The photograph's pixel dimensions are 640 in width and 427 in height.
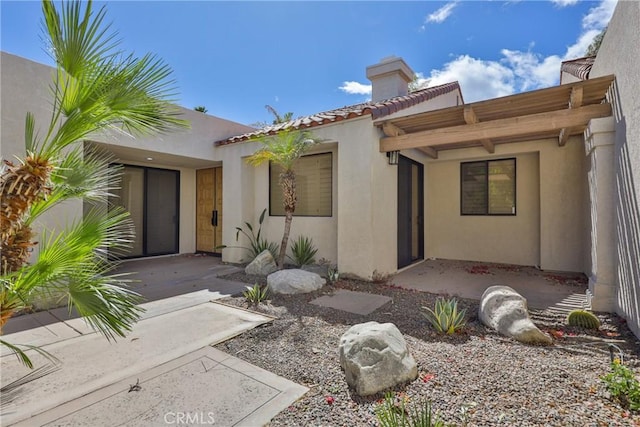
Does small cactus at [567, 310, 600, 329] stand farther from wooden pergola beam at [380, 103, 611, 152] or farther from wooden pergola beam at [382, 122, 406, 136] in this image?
wooden pergola beam at [382, 122, 406, 136]

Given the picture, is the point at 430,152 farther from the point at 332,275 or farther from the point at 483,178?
the point at 332,275

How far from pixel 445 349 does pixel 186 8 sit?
775 centimetres

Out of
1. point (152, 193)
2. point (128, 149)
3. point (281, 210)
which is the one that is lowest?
point (281, 210)

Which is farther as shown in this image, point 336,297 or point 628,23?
point 336,297

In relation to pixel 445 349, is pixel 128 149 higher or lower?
higher

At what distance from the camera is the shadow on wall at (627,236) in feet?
11.7

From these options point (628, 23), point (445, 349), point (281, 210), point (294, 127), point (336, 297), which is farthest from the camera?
point (281, 210)

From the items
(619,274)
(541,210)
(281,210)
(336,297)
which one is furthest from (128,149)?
(541,210)

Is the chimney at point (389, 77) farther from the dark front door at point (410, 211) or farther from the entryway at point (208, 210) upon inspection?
the entryway at point (208, 210)

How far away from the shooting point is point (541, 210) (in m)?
7.61

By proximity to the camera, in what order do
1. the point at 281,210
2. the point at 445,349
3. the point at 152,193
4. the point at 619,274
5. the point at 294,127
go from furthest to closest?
the point at 152,193 → the point at 281,210 → the point at 294,127 → the point at 619,274 → the point at 445,349

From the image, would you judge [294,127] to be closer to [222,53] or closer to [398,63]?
[222,53]

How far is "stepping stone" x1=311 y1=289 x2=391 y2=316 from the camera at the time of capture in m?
4.88

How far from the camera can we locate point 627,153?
153 inches
